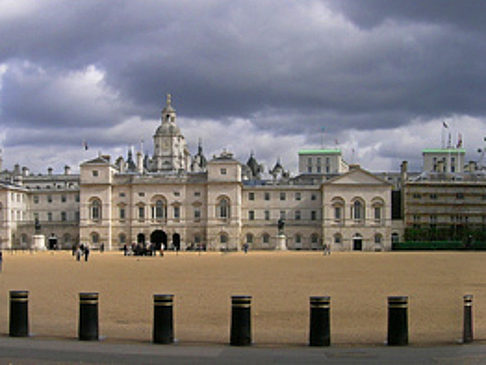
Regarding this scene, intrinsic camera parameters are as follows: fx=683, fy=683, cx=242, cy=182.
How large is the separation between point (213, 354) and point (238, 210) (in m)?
82.1

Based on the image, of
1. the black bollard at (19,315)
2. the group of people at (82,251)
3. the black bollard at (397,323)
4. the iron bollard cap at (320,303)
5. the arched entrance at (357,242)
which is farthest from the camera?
the arched entrance at (357,242)

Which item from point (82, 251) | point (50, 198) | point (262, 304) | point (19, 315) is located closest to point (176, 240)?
point (50, 198)

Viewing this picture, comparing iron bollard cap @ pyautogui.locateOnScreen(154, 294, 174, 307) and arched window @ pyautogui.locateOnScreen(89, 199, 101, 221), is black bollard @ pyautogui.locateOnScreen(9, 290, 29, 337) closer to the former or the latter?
iron bollard cap @ pyautogui.locateOnScreen(154, 294, 174, 307)

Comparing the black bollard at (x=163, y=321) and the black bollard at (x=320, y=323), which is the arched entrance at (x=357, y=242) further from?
the black bollard at (x=163, y=321)

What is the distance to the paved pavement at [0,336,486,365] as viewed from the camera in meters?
11.8

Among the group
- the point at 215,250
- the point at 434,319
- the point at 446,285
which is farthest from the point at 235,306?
the point at 215,250

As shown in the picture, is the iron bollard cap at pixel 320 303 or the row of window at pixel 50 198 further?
the row of window at pixel 50 198

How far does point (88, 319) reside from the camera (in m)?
13.6

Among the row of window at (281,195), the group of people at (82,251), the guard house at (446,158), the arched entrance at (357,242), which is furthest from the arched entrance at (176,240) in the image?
the guard house at (446,158)

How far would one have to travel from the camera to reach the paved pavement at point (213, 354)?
464 inches

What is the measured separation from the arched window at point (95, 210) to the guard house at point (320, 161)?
6455 centimetres

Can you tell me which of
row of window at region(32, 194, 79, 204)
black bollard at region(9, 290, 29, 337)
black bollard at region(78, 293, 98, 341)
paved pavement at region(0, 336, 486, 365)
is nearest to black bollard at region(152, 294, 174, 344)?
paved pavement at region(0, 336, 486, 365)

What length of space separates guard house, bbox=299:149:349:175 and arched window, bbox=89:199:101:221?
212 ft

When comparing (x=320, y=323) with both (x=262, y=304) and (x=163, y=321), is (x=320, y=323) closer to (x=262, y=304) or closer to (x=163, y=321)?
(x=163, y=321)
